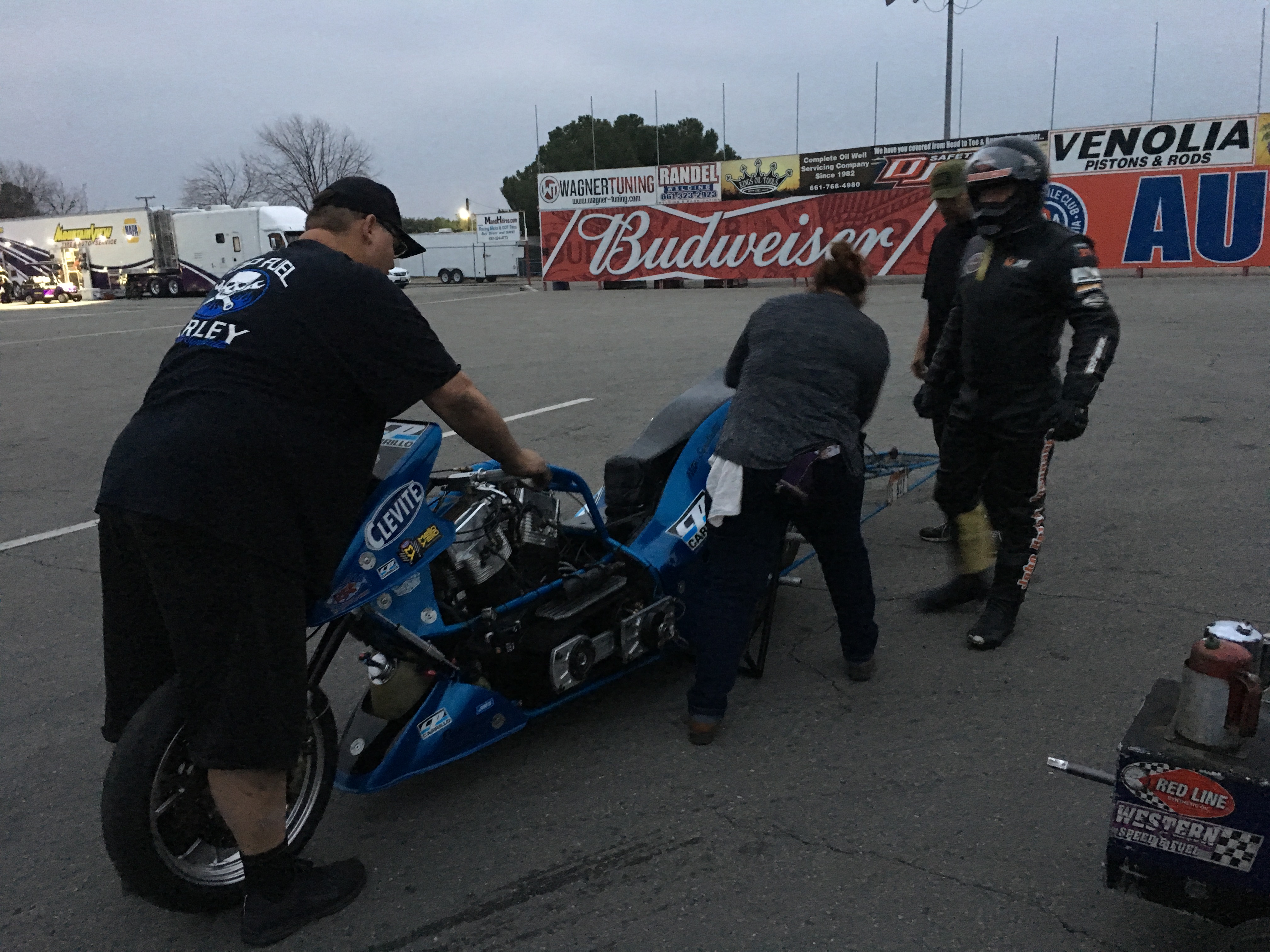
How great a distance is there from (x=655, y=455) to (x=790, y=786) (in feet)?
4.93

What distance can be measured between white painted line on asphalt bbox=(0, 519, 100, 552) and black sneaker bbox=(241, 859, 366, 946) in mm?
4065

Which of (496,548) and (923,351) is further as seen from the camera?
(923,351)

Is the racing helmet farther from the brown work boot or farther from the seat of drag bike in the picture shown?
the brown work boot

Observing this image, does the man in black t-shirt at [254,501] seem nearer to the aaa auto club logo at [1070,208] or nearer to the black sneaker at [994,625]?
the black sneaker at [994,625]

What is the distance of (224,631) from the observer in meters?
2.16

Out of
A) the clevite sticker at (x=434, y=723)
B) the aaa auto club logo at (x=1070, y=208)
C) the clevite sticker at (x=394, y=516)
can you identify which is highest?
the aaa auto club logo at (x=1070, y=208)

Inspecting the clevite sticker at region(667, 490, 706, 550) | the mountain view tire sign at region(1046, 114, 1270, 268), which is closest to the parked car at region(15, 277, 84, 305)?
the mountain view tire sign at region(1046, 114, 1270, 268)

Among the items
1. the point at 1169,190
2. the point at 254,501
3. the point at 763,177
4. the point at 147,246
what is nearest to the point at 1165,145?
the point at 1169,190

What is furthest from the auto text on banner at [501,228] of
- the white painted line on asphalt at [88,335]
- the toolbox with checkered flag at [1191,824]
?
the toolbox with checkered flag at [1191,824]

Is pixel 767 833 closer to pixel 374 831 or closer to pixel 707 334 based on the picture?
pixel 374 831

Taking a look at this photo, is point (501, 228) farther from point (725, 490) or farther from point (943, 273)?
point (725, 490)

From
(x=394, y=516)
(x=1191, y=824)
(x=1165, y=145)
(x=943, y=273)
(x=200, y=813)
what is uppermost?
(x=1165, y=145)

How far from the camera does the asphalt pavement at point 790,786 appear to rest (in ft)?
7.93

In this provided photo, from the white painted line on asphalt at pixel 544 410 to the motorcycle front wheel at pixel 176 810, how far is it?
18.9ft
